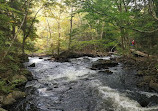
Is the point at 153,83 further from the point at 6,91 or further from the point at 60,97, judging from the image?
the point at 6,91

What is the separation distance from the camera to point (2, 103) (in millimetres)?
4055

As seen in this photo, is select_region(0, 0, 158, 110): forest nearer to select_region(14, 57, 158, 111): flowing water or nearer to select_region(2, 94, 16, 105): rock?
select_region(2, 94, 16, 105): rock

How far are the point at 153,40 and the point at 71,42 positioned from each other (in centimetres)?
1131

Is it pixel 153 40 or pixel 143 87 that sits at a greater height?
pixel 153 40

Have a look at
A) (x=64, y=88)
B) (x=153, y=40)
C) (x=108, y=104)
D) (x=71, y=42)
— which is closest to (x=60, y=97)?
(x=64, y=88)

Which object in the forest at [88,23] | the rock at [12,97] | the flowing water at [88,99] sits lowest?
the flowing water at [88,99]

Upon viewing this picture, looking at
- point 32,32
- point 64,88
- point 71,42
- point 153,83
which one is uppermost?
point 32,32

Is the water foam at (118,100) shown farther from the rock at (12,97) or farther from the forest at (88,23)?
the rock at (12,97)

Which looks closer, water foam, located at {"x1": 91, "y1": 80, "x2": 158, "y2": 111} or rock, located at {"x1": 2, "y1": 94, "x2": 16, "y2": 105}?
water foam, located at {"x1": 91, "y1": 80, "x2": 158, "y2": 111}

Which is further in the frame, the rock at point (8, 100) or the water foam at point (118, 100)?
the rock at point (8, 100)

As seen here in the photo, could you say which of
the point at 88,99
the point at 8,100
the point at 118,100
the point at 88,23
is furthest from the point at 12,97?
the point at 88,23

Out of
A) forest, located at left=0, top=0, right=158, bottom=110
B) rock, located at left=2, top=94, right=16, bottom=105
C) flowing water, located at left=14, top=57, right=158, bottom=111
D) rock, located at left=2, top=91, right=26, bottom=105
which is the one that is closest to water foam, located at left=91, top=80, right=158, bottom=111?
flowing water, located at left=14, top=57, right=158, bottom=111

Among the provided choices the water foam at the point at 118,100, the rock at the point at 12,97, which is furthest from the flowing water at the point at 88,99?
the rock at the point at 12,97

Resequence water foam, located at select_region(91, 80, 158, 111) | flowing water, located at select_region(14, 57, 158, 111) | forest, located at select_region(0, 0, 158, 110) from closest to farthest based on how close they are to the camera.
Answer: water foam, located at select_region(91, 80, 158, 111)
flowing water, located at select_region(14, 57, 158, 111)
forest, located at select_region(0, 0, 158, 110)
